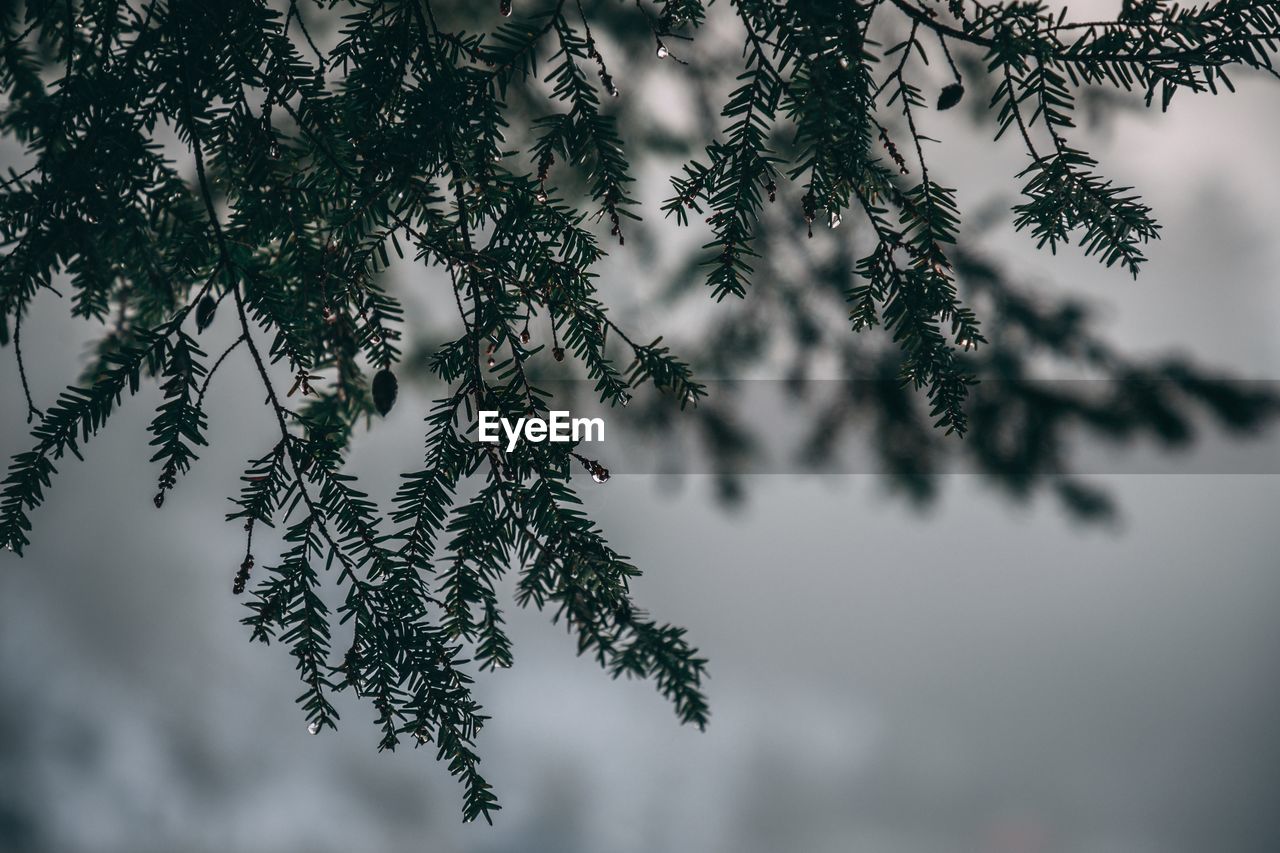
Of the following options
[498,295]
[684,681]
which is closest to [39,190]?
[498,295]

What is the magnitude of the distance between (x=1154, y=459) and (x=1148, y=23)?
1447 millimetres

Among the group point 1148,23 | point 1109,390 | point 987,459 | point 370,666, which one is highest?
point 1109,390

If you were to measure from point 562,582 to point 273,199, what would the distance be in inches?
13.0

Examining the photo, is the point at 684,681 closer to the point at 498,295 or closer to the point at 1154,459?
the point at 498,295

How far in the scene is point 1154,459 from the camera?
63.1 inches

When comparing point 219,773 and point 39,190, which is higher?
point 39,190

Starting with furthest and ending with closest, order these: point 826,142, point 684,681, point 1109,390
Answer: point 1109,390
point 684,681
point 826,142

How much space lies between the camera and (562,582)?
0.53m

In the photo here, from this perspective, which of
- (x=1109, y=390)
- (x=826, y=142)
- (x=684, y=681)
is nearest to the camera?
(x=826, y=142)

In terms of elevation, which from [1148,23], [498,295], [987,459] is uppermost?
[987,459]

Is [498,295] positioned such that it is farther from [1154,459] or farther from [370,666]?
[1154,459]

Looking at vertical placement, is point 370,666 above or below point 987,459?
below

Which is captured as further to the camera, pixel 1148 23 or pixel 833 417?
pixel 833 417

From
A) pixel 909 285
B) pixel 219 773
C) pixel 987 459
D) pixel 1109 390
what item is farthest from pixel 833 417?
pixel 219 773
